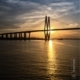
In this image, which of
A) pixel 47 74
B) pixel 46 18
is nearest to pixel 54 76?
pixel 47 74

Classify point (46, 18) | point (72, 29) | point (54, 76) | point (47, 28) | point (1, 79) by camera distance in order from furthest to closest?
1. point (46, 18)
2. point (47, 28)
3. point (72, 29)
4. point (54, 76)
5. point (1, 79)

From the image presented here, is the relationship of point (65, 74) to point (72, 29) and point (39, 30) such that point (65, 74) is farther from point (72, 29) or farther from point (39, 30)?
point (39, 30)

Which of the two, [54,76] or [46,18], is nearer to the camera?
[54,76]

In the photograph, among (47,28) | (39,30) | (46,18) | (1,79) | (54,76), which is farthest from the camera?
(46,18)

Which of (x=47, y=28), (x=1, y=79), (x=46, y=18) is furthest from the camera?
(x=46, y=18)

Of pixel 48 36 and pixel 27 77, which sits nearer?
pixel 27 77

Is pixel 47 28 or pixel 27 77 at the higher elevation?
pixel 47 28

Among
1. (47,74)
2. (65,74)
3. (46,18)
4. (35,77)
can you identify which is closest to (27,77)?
(35,77)

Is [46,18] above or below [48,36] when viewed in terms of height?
above

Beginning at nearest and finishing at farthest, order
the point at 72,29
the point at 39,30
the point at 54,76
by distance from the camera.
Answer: the point at 54,76 < the point at 72,29 < the point at 39,30

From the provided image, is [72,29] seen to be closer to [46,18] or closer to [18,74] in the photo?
[46,18]
